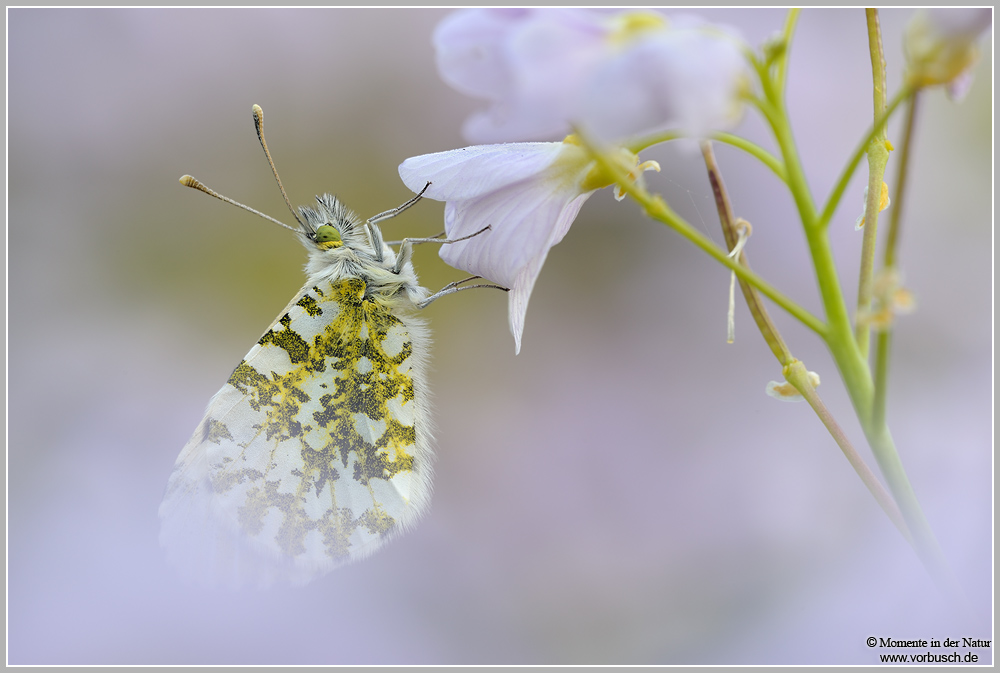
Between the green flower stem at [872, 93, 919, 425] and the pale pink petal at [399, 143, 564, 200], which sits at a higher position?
the pale pink petal at [399, 143, 564, 200]

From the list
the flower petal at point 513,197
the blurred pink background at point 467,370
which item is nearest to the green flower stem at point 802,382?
the flower petal at point 513,197

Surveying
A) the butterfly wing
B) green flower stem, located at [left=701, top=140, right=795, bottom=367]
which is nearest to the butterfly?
the butterfly wing

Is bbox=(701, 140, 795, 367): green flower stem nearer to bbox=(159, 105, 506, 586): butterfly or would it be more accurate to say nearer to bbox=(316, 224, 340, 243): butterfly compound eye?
bbox=(159, 105, 506, 586): butterfly

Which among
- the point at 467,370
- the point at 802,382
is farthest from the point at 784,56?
the point at 467,370

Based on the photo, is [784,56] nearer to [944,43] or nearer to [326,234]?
[944,43]

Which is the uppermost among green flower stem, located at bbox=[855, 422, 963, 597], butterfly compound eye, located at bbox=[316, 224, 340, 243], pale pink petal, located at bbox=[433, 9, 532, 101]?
butterfly compound eye, located at bbox=[316, 224, 340, 243]

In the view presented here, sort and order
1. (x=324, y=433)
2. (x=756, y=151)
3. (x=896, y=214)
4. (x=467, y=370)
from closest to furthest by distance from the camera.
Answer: (x=896, y=214)
(x=756, y=151)
(x=324, y=433)
(x=467, y=370)
